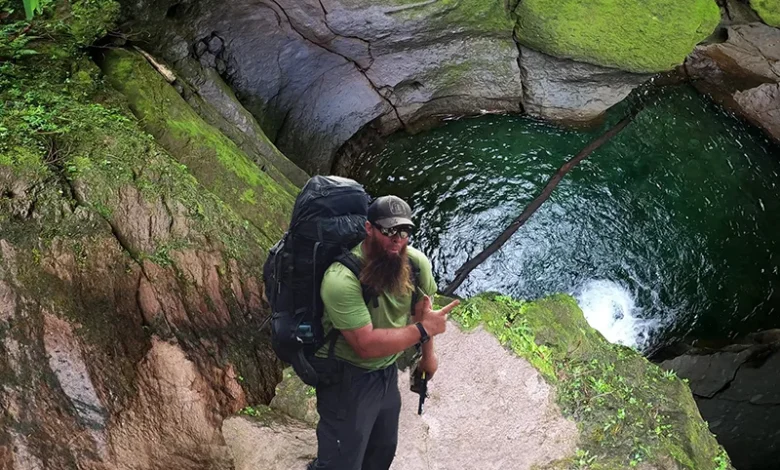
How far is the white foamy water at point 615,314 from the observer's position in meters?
8.48

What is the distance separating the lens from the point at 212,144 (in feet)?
19.0

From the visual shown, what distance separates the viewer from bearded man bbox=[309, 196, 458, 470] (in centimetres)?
265

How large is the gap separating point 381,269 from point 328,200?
40cm

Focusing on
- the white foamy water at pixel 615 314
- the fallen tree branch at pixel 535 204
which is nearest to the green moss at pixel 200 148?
the fallen tree branch at pixel 535 204

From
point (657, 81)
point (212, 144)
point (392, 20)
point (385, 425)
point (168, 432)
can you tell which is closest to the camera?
point (385, 425)

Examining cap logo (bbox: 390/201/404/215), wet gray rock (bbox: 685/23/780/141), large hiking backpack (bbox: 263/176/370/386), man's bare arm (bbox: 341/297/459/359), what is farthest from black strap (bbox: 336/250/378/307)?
wet gray rock (bbox: 685/23/780/141)

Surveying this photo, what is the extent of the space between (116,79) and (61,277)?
291 cm

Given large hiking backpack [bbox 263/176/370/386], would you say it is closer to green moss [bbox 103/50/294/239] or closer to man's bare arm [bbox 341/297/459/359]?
man's bare arm [bbox 341/297/459/359]

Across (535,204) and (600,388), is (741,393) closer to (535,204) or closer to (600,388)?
(535,204)

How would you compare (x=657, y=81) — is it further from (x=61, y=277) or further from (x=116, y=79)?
(x=61, y=277)

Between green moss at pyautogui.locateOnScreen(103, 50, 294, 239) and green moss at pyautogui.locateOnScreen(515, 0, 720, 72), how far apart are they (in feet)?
18.4

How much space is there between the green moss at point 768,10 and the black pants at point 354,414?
11330 mm

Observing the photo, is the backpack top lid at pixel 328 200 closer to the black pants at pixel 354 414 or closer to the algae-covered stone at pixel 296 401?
the black pants at pixel 354 414

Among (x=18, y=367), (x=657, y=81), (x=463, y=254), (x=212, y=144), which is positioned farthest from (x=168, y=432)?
(x=657, y=81)
